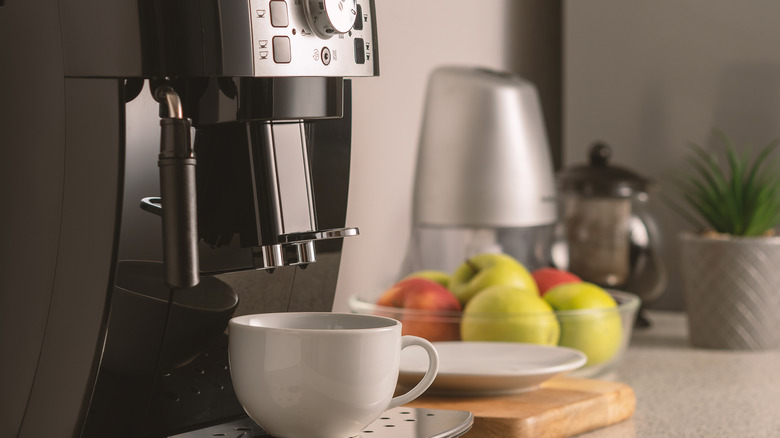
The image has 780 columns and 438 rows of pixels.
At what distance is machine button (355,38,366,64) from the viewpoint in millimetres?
514

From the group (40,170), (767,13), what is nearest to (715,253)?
(767,13)

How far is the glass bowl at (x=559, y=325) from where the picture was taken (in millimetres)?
858

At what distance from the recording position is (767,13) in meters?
1.40

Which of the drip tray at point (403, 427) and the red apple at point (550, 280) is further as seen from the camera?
the red apple at point (550, 280)

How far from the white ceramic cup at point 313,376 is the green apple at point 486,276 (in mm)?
403

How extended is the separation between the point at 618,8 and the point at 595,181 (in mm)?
384

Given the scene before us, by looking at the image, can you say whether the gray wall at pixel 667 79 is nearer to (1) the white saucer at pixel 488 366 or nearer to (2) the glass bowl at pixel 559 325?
(2) the glass bowl at pixel 559 325

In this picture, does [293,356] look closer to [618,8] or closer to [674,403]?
[674,403]

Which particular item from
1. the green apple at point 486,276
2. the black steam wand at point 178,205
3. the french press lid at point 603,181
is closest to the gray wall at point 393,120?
the green apple at point 486,276

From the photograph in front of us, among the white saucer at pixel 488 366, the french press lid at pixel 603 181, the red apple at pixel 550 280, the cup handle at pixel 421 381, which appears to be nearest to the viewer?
the cup handle at pixel 421 381

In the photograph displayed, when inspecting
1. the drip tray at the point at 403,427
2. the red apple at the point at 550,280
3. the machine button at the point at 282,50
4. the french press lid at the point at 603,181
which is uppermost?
the machine button at the point at 282,50

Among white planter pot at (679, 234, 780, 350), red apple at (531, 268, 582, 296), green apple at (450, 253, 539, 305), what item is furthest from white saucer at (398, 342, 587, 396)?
white planter pot at (679, 234, 780, 350)

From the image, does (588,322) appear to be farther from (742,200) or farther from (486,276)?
(742,200)

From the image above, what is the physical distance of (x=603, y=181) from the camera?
1266 mm
